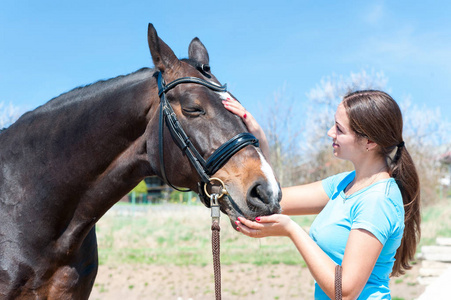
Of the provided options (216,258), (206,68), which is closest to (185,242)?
(206,68)

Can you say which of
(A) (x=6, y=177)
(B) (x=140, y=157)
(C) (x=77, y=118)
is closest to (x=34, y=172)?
(A) (x=6, y=177)

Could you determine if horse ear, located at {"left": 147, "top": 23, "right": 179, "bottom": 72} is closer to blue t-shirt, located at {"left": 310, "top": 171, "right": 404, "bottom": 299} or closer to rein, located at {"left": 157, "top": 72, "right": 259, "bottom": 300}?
rein, located at {"left": 157, "top": 72, "right": 259, "bottom": 300}

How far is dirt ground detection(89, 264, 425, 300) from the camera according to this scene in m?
8.50

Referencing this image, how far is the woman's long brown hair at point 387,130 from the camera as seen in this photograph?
2.28 m

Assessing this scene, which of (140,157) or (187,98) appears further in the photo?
(140,157)

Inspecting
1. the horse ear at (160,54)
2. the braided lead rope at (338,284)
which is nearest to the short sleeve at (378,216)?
the braided lead rope at (338,284)

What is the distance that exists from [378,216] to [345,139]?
47 centimetres

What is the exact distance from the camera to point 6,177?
2834 mm

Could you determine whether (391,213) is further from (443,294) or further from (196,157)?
(443,294)

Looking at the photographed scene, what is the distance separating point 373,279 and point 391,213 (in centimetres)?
38

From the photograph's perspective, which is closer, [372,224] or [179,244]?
[372,224]

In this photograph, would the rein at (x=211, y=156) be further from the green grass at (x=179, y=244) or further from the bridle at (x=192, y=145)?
the green grass at (x=179, y=244)

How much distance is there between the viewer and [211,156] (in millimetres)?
2355

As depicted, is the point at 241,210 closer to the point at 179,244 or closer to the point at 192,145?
the point at 192,145
